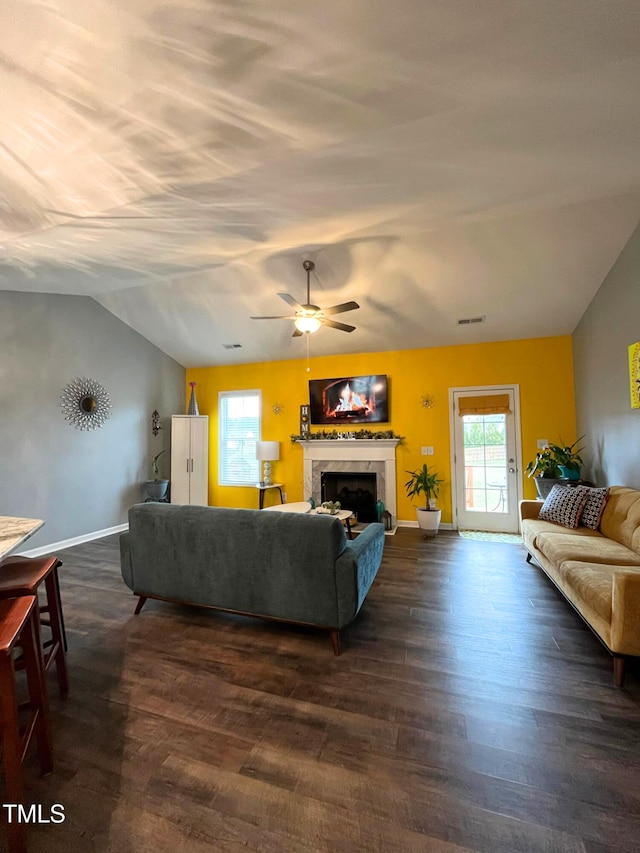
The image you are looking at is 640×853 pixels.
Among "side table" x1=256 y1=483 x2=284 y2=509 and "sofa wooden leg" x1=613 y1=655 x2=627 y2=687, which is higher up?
"side table" x1=256 y1=483 x2=284 y2=509

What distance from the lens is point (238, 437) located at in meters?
6.53

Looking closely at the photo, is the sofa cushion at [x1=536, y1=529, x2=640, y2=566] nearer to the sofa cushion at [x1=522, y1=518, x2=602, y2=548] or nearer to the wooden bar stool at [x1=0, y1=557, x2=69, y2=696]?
the sofa cushion at [x1=522, y1=518, x2=602, y2=548]

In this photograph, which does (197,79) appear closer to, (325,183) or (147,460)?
(325,183)

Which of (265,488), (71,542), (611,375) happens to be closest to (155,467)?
(71,542)

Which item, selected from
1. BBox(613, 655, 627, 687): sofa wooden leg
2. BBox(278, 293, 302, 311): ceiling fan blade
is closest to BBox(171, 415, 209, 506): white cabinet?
BBox(278, 293, 302, 311): ceiling fan blade

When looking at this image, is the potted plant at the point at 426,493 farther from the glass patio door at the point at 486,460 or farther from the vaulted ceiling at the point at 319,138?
the vaulted ceiling at the point at 319,138

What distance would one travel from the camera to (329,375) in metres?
5.95

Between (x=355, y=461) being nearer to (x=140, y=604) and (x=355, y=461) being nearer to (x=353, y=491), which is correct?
(x=353, y=491)

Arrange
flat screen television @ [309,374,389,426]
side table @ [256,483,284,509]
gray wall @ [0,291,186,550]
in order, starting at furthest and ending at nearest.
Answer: side table @ [256,483,284,509] < flat screen television @ [309,374,389,426] < gray wall @ [0,291,186,550]

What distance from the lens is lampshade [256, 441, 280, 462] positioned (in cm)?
589

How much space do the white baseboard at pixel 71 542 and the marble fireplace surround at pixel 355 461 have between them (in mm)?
2964

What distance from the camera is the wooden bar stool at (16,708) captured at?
1.11 meters

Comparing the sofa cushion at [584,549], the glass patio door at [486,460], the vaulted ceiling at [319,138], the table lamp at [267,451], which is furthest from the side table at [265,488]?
the sofa cushion at [584,549]

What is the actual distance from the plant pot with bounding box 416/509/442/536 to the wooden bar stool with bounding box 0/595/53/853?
434 centimetres
